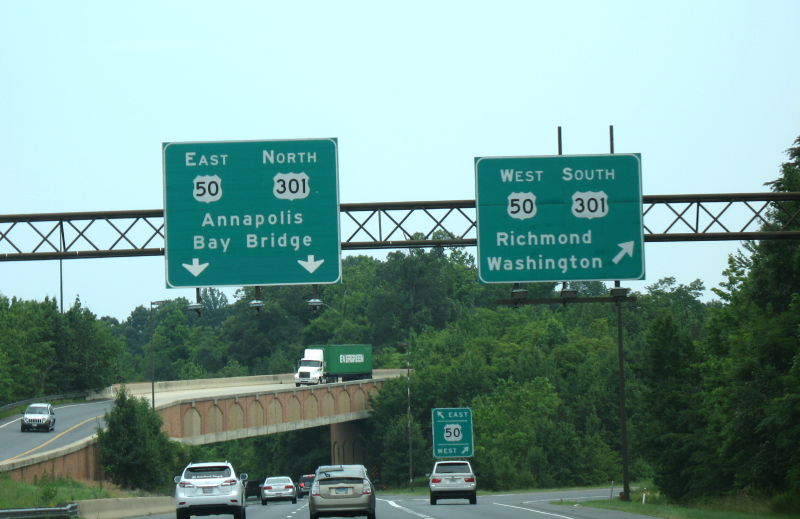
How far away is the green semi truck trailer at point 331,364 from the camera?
107562mm

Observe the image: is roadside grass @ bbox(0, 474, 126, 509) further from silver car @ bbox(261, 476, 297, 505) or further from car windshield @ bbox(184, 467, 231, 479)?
silver car @ bbox(261, 476, 297, 505)

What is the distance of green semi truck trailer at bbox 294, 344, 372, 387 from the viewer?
353ft

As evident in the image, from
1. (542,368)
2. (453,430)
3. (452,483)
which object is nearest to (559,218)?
(452,483)

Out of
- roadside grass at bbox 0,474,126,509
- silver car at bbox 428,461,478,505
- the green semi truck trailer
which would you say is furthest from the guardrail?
the green semi truck trailer

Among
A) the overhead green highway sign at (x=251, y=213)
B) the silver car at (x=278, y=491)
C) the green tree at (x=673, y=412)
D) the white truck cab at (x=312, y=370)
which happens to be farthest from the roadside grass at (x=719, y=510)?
the white truck cab at (x=312, y=370)

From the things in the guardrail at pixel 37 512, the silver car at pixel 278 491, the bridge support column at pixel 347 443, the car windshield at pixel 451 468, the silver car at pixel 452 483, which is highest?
the guardrail at pixel 37 512

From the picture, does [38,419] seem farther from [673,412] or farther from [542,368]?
[542,368]

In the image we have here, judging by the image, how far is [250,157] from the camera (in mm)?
28766

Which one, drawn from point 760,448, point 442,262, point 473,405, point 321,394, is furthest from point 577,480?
point 442,262

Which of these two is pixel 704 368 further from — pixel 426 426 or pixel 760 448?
pixel 426 426

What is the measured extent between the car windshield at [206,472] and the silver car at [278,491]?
116ft

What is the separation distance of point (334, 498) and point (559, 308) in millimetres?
155128

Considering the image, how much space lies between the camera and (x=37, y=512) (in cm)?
3083

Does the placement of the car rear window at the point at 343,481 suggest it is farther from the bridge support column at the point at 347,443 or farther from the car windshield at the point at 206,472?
the bridge support column at the point at 347,443
